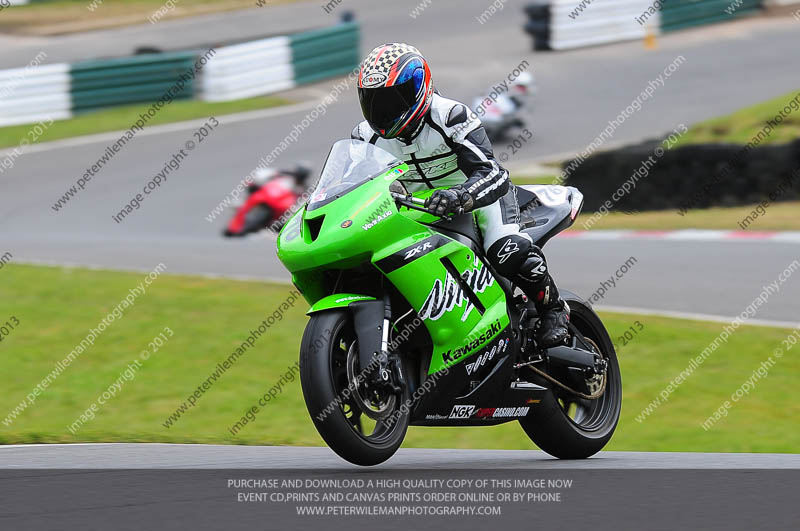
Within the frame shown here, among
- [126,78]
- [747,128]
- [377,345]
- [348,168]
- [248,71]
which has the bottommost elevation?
[248,71]

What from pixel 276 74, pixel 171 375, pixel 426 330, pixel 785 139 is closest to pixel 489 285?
pixel 426 330

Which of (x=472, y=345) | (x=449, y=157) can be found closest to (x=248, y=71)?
(x=449, y=157)

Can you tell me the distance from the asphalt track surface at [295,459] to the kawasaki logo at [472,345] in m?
0.52

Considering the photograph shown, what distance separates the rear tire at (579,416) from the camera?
646 cm

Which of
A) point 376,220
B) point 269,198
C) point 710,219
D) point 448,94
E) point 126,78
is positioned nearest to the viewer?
point 376,220

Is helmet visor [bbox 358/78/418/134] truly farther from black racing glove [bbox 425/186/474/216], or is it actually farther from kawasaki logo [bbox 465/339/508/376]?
kawasaki logo [bbox 465/339/508/376]

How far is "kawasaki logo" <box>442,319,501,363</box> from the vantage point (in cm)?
573

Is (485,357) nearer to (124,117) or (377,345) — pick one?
(377,345)

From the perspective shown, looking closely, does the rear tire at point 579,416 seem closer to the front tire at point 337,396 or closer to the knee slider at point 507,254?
the knee slider at point 507,254

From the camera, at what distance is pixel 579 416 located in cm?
687

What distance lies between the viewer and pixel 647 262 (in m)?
13.4

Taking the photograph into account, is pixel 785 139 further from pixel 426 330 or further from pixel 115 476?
pixel 115 476

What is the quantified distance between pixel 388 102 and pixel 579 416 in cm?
222

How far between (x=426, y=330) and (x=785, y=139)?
11660 millimetres
